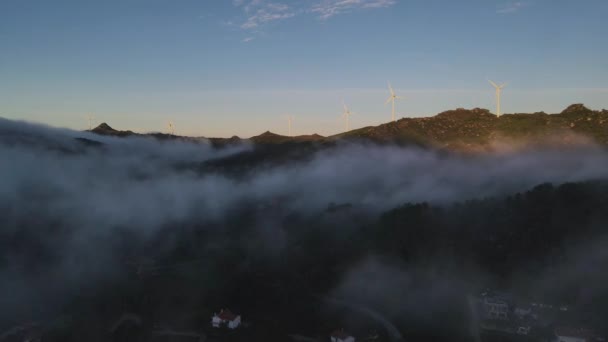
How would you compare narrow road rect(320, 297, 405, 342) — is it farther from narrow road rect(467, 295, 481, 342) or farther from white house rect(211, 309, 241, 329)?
white house rect(211, 309, 241, 329)

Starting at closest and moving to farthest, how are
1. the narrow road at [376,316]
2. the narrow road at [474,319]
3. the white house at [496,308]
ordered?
1. the narrow road at [474,319]
2. the narrow road at [376,316]
3. the white house at [496,308]

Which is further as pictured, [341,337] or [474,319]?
[474,319]

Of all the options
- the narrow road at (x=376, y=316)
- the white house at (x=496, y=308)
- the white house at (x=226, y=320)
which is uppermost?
the white house at (x=496, y=308)

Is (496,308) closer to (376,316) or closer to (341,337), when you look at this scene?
(376,316)

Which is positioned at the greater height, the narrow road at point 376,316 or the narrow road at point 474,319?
the narrow road at point 474,319

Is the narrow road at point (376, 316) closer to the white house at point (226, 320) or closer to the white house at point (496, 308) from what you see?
the white house at point (496, 308)

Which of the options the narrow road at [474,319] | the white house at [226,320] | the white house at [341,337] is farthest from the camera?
the white house at [226,320]

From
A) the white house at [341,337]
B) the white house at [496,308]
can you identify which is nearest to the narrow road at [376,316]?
the white house at [341,337]

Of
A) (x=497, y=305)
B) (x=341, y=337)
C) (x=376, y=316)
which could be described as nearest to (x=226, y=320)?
(x=341, y=337)

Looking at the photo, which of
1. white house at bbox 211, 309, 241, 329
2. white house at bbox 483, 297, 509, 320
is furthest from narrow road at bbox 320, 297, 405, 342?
white house at bbox 211, 309, 241, 329

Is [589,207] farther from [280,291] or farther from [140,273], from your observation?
[140,273]
